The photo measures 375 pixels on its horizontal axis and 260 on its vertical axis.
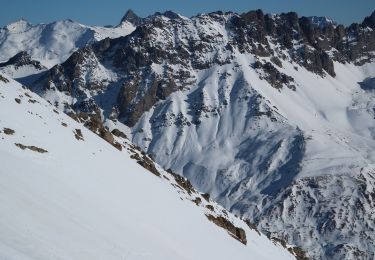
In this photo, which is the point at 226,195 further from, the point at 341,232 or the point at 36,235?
the point at 36,235

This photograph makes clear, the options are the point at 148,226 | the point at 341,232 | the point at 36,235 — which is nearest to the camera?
the point at 36,235

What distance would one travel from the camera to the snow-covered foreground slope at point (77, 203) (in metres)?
22.9

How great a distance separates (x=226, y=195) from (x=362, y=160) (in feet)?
164

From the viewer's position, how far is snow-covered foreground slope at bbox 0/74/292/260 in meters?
22.9

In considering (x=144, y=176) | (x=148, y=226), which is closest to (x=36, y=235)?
(x=148, y=226)

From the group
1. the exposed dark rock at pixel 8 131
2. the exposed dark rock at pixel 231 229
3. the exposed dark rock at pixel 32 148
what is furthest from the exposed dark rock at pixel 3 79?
the exposed dark rock at pixel 231 229

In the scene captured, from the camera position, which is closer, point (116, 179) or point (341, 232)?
point (116, 179)

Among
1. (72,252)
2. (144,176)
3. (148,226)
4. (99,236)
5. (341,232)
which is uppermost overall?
(341,232)

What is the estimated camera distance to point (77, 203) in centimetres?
2997

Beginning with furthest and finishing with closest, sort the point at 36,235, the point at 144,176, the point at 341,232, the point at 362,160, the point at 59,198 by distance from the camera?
the point at 362,160
the point at 341,232
the point at 144,176
the point at 59,198
the point at 36,235

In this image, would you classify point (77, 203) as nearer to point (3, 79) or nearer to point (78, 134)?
point (78, 134)

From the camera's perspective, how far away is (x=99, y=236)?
26109 mm

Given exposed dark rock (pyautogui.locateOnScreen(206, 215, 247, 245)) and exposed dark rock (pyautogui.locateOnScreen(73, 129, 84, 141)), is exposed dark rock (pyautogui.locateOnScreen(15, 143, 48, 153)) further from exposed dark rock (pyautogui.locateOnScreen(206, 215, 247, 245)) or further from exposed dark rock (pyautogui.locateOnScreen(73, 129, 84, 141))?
exposed dark rock (pyautogui.locateOnScreen(206, 215, 247, 245))

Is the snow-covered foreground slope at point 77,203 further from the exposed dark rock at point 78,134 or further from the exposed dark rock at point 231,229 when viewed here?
the exposed dark rock at point 231,229
